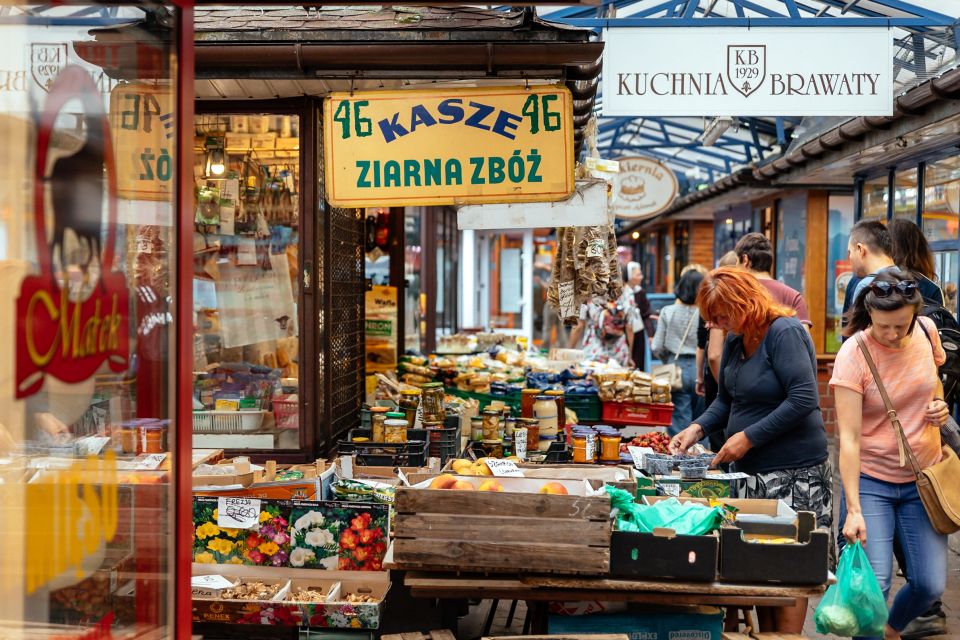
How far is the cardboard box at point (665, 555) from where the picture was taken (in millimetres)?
3688

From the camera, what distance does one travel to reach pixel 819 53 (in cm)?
653

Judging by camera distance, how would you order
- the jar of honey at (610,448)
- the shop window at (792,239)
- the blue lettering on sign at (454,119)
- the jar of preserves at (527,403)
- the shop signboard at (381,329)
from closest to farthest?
the blue lettering on sign at (454,119) → the jar of honey at (610,448) → the jar of preserves at (527,403) → the shop signboard at (381,329) → the shop window at (792,239)

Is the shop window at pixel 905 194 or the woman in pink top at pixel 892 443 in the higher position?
the shop window at pixel 905 194

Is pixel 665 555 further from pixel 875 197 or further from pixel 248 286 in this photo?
pixel 875 197

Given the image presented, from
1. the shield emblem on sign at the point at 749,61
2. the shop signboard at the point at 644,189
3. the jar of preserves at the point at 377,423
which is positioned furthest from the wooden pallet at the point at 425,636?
the shop signboard at the point at 644,189

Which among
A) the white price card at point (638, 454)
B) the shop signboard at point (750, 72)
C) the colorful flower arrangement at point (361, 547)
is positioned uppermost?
the shop signboard at point (750, 72)

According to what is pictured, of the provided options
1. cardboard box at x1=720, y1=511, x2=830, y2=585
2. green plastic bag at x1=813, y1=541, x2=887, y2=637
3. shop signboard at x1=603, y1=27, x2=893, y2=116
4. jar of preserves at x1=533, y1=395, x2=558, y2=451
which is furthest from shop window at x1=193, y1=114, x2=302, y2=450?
green plastic bag at x1=813, y1=541, x2=887, y2=637

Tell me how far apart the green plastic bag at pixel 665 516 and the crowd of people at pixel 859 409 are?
586 millimetres

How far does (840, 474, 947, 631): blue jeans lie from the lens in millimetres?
4457

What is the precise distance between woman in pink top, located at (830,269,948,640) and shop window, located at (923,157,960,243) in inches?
210

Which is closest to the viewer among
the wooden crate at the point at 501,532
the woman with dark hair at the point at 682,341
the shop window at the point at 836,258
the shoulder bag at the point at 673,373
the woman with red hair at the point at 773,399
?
the wooden crate at the point at 501,532

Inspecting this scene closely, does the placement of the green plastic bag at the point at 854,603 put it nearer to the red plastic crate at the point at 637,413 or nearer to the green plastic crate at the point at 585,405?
the red plastic crate at the point at 637,413

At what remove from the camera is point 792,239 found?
1497 cm

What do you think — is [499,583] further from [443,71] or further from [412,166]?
[443,71]
